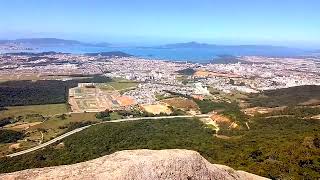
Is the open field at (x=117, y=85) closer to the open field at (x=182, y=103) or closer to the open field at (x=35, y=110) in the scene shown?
the open field at (x=35, y=110)

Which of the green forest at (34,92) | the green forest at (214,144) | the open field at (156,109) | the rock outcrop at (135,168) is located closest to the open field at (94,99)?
the green forest at (34,92)

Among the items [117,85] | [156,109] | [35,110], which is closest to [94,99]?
[35,110]

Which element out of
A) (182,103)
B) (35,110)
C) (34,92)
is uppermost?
(182,103)

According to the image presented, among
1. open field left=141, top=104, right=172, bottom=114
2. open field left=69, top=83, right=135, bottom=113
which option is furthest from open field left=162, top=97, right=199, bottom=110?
open field left=69, top=83, right=135, bottom=113

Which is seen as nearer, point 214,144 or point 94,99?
point 214,144

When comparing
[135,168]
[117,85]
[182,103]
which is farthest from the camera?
[117,85]

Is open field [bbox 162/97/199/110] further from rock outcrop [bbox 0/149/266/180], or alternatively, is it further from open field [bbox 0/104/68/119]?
rock outcrop [bbox 0/149/266/180]

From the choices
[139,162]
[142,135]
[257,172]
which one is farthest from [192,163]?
[142,135]

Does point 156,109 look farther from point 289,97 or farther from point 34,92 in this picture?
point 34,92

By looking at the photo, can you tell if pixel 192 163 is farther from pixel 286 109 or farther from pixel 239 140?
pixel 286 109
